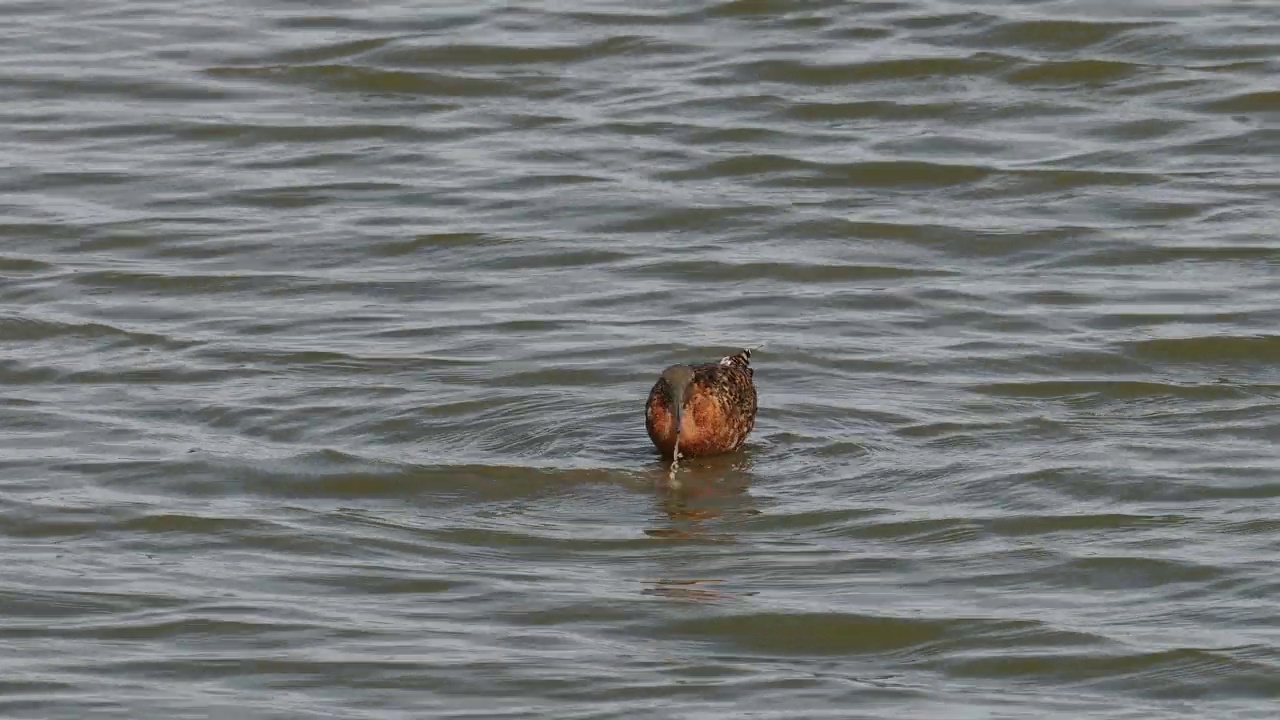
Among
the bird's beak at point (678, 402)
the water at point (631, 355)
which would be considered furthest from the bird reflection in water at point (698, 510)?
the bird's beak at point (678, 402)

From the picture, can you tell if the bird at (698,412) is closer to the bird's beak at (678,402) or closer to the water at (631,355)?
the bird's beak at (678,402)

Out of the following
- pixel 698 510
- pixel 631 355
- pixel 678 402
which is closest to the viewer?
pixel 698 510

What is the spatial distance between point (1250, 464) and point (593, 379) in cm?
279

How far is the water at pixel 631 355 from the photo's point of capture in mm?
7012

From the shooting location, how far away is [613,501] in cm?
863

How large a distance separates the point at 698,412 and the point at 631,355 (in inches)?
52.1

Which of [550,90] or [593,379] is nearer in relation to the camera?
[593,379]

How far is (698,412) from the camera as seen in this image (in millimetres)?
9062

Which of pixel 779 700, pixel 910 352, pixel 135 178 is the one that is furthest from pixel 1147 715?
pixel 135 178

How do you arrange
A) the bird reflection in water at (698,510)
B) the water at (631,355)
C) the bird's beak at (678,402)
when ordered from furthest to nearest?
1. the bird's beak at (678,402)
2. the bird reflection in water at (698,510)
3. the water at (631,355)

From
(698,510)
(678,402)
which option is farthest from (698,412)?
(698,510)

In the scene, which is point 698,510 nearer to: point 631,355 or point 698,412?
point 698,412

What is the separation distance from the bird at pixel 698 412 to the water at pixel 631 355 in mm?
160

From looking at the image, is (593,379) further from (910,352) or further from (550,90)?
(550,90)
